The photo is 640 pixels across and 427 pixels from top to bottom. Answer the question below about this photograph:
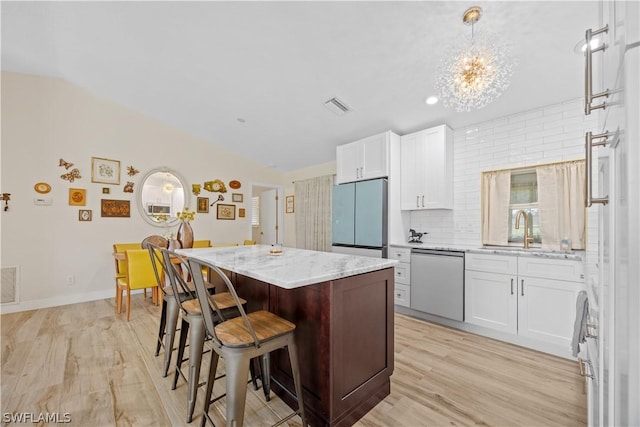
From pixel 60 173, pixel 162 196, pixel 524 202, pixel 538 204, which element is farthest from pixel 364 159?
pixel 60 173

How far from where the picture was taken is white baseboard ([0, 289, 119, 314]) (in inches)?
138

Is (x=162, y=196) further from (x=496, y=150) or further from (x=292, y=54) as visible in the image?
(x=496, y=150)

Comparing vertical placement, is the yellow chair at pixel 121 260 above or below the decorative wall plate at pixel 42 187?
below

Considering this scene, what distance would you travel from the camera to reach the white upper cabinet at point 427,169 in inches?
134

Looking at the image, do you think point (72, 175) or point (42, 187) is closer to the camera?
point (42, 187)

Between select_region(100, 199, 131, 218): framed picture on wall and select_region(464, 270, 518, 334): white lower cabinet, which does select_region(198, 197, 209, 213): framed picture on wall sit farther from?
select_region(464, 270, 518, 334): white lower cabinet

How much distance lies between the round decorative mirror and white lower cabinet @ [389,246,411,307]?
3.96 meters

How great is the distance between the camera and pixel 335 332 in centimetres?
146

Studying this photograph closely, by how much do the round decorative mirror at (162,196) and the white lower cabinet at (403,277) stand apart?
13.0ft

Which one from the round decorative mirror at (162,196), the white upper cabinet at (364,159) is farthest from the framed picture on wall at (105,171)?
the white upper cabinet at (364,159)

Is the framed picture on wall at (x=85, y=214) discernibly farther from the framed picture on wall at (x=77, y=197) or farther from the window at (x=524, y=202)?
the window at (x=524, y=202)

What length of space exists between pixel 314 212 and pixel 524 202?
3.54 meters

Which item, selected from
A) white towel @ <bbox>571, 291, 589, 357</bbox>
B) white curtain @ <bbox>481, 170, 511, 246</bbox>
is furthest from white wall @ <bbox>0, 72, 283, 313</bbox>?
white towel @ <bbox>571, 291, 589, 357</bbox>

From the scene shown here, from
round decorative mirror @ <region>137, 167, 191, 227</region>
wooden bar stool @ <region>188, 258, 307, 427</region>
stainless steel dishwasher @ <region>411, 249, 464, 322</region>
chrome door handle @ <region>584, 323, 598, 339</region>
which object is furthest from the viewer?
round decorative mirror @ <region>137, 167, 191, 227</region>
